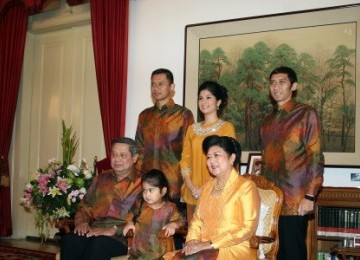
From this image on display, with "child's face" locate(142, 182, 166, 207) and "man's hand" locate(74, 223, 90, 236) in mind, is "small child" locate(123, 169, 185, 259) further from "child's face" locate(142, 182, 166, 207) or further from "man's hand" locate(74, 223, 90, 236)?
"man's hand" locate(74, 223, 90, 236)

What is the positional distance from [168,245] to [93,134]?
115 inches

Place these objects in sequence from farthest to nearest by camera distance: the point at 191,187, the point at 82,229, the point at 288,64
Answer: the point at 288,64 < the point at 82,229 < the point at 191,187

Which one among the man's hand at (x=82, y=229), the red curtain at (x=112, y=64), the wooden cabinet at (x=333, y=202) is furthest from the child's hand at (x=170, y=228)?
the red curtain at (x=112, y=64)

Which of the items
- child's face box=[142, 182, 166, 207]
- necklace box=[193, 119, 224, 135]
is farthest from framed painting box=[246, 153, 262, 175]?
child's face box=[142, 182, 166, 207]

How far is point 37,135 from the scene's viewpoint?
6559 mm

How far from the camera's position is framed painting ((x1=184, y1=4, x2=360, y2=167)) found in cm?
427

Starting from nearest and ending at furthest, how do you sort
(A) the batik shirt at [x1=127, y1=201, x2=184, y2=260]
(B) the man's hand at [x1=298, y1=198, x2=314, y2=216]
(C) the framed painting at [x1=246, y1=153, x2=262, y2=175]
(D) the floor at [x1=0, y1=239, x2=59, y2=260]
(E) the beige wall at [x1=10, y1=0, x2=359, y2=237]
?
(B) the man's hand at [x1=298, y1=198, x2=314, y2=216] → (A) the batik shirt at [x1=127, y1=201, x2=184, y2=260] → (C) the framed painting at [x1=246, y1=153, x2=262, y2=175] → (E) the beige wall at [x1=10, y1=0, x2=359, y2=237] → (D) the floor at [x1=0, y1=239, x2=59, y2=260]

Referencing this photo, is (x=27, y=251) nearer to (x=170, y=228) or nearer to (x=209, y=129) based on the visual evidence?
(x=170, y=228)

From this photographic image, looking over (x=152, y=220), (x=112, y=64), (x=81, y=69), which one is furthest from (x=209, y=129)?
(x=81, y=69)

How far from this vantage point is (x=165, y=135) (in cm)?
398

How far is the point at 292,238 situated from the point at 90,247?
4.50 feet

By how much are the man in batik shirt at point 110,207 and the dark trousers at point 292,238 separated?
1116 millimetres

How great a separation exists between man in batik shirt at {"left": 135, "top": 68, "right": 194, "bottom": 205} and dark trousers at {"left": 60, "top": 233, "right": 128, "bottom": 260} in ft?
2.06

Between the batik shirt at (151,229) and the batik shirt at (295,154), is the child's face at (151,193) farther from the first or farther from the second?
the batik shirt at (295,154)
